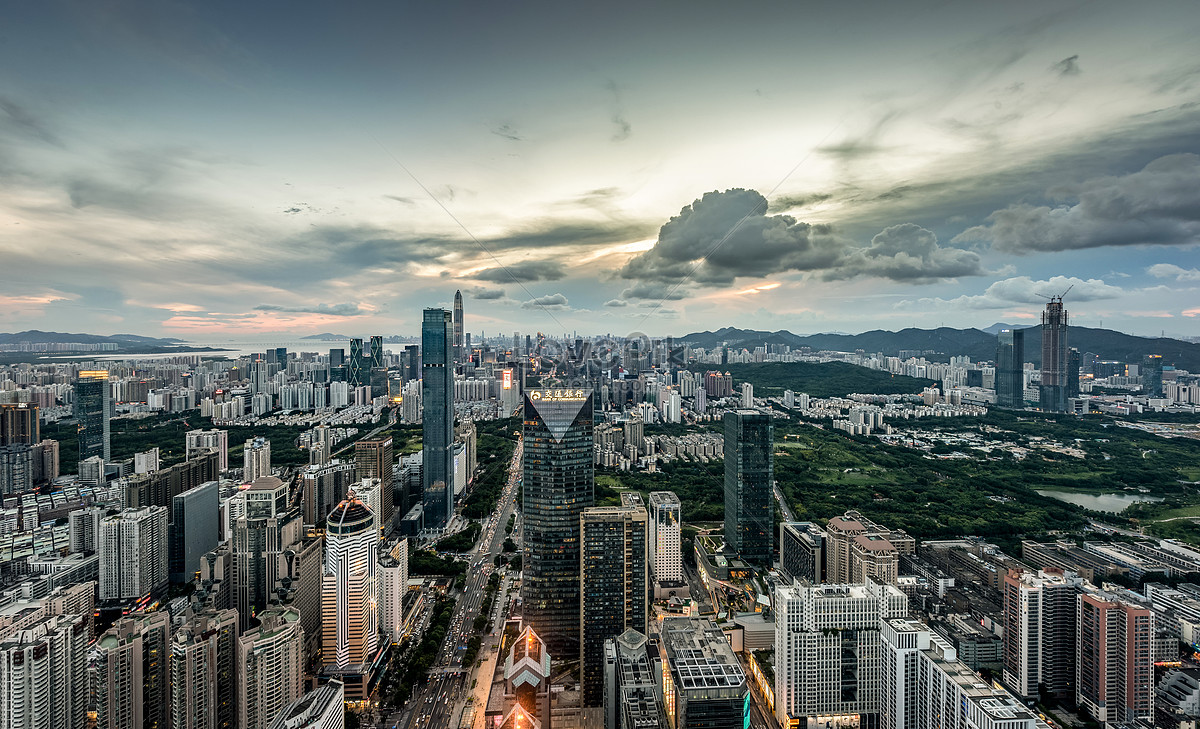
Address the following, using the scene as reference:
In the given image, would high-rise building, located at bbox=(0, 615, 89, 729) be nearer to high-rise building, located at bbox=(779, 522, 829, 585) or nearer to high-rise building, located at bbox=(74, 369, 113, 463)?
high-rise building, located at bbox=(779, 522, 829, 585)

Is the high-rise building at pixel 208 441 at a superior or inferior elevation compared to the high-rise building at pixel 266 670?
superior

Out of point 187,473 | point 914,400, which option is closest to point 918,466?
point 914,400

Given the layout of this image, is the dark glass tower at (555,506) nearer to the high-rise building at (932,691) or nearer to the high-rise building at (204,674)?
the high-rise building at (204,674)

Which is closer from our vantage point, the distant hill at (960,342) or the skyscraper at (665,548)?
the skyscraper at (665,548)

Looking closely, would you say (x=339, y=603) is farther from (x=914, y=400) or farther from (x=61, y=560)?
(x=914, y=400)

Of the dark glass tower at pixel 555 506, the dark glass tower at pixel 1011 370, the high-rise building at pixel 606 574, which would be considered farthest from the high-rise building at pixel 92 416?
the dark glass tower at pixel 1011 370

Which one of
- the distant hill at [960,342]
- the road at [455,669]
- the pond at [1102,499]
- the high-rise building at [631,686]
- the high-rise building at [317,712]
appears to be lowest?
the road at [455,669]

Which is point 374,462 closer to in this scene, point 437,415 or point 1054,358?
point 437,415
